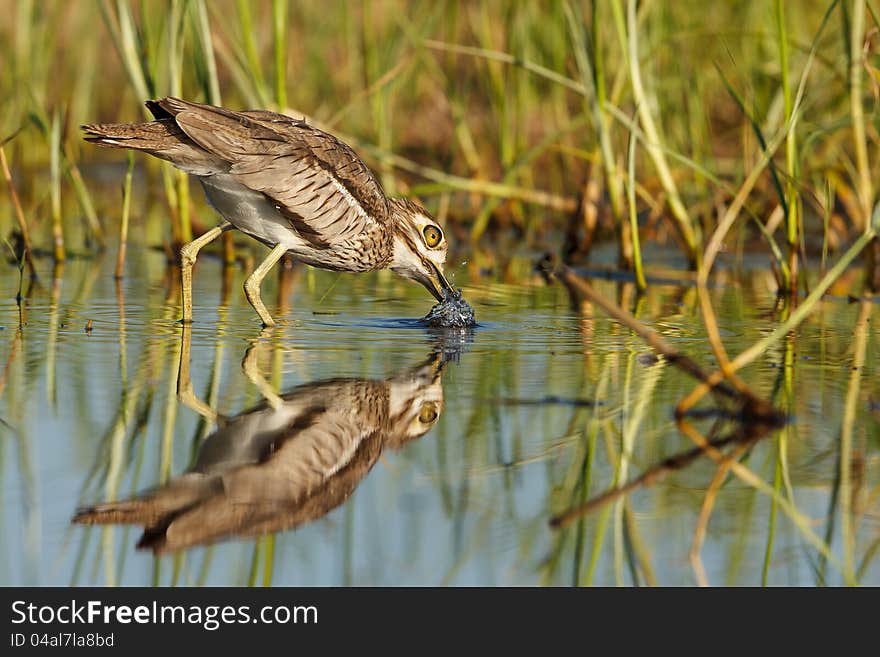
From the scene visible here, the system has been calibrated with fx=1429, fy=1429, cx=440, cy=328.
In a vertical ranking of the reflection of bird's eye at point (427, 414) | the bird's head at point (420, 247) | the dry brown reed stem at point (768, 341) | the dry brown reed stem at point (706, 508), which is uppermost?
the bird's head at point (420, 247)

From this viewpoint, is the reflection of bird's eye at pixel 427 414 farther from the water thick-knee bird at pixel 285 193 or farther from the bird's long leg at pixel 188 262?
the bird's long leg at pixel 188 262

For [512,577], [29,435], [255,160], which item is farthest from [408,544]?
[255,160]

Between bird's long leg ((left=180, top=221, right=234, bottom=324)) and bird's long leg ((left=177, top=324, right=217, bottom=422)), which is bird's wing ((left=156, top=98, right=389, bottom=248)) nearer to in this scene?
bird's long leg ((left=180, top=221, right=234, bottom=324))

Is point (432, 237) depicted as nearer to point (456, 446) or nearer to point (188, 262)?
point (188, 262)

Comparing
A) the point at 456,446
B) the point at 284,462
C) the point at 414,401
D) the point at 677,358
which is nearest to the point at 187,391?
the point at 414,401

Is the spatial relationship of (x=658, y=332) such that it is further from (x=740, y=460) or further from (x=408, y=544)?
(x=408, y=544)

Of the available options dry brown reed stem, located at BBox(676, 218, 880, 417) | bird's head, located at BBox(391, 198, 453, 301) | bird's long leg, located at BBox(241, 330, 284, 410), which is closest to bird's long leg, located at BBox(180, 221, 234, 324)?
bird's long leg, located at BBox(241, 330, 284, 410)

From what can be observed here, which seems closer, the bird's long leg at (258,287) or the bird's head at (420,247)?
the bird's long leg at (258,287)

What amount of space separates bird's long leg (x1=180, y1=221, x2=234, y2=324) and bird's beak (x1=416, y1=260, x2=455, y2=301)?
1.08m

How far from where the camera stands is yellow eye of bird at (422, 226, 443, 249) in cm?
768

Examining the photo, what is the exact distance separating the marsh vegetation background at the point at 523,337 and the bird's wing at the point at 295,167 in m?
0.49

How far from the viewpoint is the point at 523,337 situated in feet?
21.4

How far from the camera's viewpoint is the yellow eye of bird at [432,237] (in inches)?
303

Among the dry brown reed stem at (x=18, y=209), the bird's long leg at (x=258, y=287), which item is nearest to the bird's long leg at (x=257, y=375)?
the bird's long leg at (x=258, y=287)
